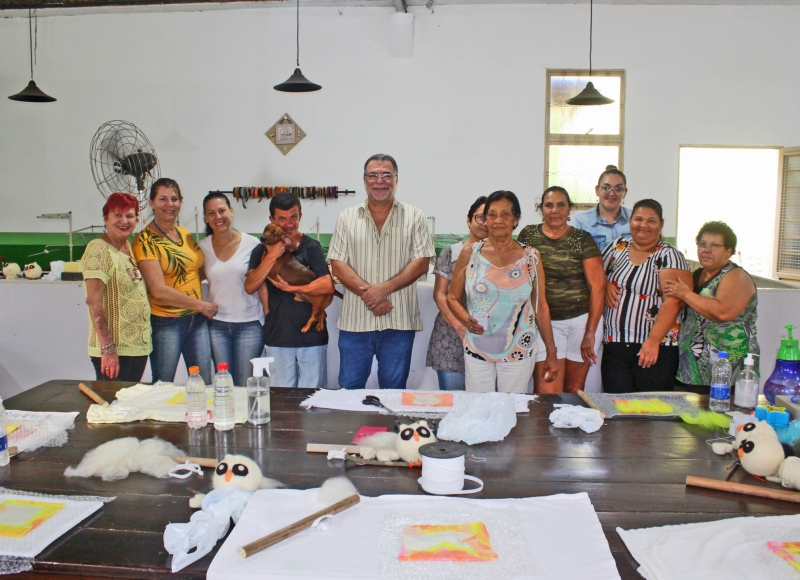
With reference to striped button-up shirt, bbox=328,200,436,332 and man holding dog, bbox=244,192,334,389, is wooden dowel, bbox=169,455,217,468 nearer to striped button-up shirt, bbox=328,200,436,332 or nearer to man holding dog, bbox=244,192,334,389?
man holding dog, bbox=244,192,334,389

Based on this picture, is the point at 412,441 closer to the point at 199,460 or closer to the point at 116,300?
the point at 199,460

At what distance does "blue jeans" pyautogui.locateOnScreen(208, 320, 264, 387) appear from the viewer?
3.03m

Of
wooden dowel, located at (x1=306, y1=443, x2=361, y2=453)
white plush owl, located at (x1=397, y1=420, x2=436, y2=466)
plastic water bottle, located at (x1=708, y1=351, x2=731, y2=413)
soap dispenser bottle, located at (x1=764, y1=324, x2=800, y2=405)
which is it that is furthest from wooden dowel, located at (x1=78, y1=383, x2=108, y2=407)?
soap dispenser bottle, located at (x1=764, y1=324, x2=800, y2=405)

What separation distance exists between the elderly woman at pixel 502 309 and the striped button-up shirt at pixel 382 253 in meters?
0.44

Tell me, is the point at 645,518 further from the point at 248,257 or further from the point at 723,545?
the point at 248,257

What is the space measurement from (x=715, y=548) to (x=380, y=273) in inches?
81.3

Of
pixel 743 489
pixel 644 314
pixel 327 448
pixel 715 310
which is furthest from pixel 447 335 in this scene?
pixel 743 489

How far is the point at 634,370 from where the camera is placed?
271 cm

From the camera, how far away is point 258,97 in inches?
255

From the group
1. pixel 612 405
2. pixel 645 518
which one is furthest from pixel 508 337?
pixel 645 518

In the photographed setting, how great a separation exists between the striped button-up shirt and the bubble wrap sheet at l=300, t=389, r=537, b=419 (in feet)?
2.67

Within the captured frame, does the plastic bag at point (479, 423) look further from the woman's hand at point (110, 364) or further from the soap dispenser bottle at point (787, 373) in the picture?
the woman's hand at point (110, 364)

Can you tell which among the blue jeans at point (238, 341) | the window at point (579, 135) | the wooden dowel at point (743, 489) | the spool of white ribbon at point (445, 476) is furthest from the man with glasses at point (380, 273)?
the window at point (579, 135)

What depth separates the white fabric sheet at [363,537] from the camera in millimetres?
1119
